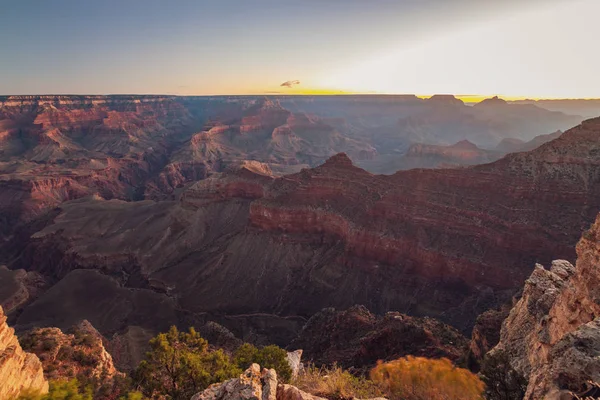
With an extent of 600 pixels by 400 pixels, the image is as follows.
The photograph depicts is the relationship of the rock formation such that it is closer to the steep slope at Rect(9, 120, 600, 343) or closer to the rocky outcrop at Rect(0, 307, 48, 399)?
the rocky outcrop at Rect(0, 307, 48, 399)

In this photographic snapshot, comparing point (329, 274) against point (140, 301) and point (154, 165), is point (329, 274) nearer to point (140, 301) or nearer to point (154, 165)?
point (140, 301)

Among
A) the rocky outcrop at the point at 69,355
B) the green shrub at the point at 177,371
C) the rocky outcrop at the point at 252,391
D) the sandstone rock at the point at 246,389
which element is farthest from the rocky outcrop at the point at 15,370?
the rocky outcrop at the point at 252,391

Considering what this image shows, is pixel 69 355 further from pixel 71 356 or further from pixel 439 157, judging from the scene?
pixel 439 157

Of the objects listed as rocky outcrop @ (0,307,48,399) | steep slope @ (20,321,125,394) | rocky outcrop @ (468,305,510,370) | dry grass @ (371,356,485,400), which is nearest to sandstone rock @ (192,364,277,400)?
rocky outcrop @ (0,307,48,399)

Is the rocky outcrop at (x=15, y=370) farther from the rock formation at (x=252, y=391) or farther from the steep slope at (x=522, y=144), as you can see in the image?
the steep slope at (x=522, y=144)

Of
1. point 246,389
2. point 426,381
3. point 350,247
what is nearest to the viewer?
point 246,389

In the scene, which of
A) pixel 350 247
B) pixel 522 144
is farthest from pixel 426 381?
pixel 522 144
